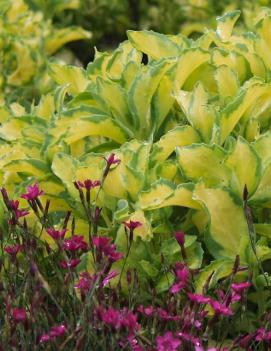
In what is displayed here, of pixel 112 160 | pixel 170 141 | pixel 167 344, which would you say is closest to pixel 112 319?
pixel 167 344

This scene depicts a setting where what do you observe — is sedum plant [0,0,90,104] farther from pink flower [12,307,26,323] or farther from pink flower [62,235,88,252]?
pink flower [12,307,26,323]

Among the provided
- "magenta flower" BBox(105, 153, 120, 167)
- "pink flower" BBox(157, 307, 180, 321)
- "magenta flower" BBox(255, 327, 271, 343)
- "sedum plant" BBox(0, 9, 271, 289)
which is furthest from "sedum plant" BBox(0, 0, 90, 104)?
"magenta flower" BBox(255, 327, 271, 343)

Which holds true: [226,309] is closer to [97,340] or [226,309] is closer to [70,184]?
[97,340]

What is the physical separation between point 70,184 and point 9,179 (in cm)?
44

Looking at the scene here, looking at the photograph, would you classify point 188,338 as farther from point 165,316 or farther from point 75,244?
point 75,244

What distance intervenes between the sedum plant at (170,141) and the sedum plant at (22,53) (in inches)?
76.3

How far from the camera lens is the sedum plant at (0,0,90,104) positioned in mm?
5191

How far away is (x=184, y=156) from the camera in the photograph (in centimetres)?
265

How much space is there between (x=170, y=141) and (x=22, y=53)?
2636 mm

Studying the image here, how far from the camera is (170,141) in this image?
2.80 metres

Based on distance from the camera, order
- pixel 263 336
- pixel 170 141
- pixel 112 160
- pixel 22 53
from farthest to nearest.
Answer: pixel 22 53 → pixel 170 141 → pixel 112 160 → pixel 263 336

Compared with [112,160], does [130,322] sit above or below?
below

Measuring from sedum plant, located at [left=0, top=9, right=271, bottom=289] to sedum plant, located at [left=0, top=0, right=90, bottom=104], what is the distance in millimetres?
1939

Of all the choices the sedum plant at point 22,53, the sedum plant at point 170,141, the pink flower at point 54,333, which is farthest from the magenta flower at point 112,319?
the sedum plant at point 22,53
